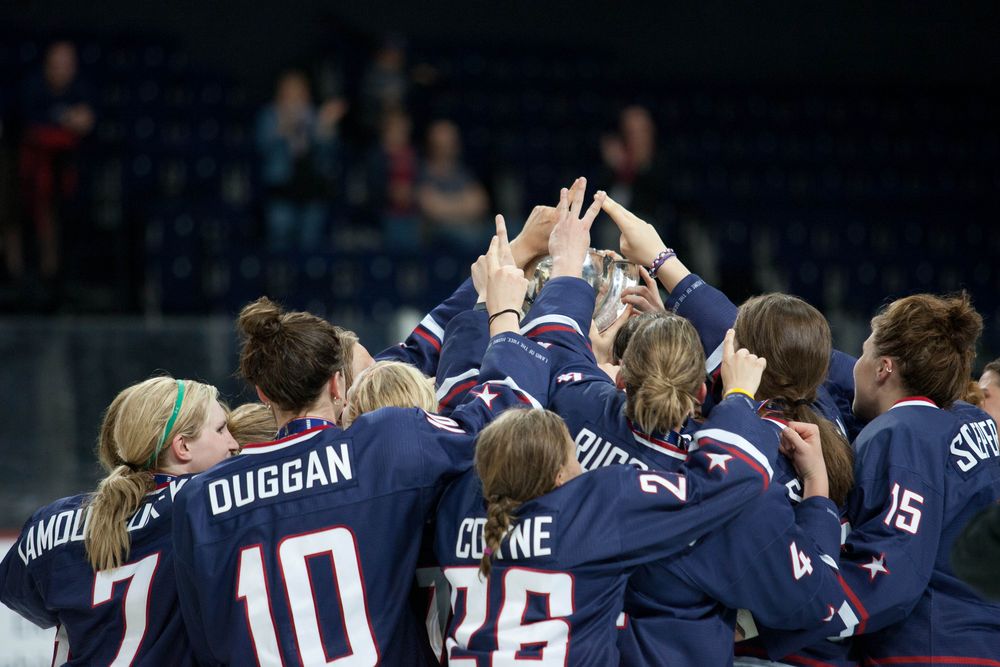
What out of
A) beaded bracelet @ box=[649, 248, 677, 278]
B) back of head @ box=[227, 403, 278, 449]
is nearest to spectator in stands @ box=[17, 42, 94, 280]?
back of head @ box=[227, 403, 278, 449]

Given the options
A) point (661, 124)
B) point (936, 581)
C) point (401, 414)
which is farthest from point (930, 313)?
point (661, 124)

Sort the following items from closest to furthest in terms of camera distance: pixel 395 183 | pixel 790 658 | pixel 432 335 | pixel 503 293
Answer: pixel 790 658, pixel 503 293, pixel 432 335, pixel 395 183

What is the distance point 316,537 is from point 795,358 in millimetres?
1530

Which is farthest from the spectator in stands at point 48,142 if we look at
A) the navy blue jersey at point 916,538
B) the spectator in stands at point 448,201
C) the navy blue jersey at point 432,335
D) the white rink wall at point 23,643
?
the navy blue jersey at point 916,538

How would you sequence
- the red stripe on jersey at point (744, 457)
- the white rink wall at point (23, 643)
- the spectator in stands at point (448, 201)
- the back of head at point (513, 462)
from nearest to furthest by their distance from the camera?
the back of head at point (513, 462) → the red stripe on jersey at point (744, 457) → the white rink wall at point (23, 643) → the spectator in stands at point (448, 201)

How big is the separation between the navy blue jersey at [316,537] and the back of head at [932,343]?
1.41 m

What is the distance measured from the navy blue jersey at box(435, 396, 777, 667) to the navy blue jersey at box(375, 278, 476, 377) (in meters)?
1.39

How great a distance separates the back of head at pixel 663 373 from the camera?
3248mm

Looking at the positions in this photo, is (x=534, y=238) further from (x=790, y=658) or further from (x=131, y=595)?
(x=131, y=595)

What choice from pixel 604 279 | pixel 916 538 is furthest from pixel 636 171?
pixel 916 538

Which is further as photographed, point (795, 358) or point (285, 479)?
point (795, 358)

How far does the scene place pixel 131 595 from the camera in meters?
3.58

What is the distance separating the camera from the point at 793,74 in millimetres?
17188

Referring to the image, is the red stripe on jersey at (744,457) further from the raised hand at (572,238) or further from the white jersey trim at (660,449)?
the raised hand at (572,238)
